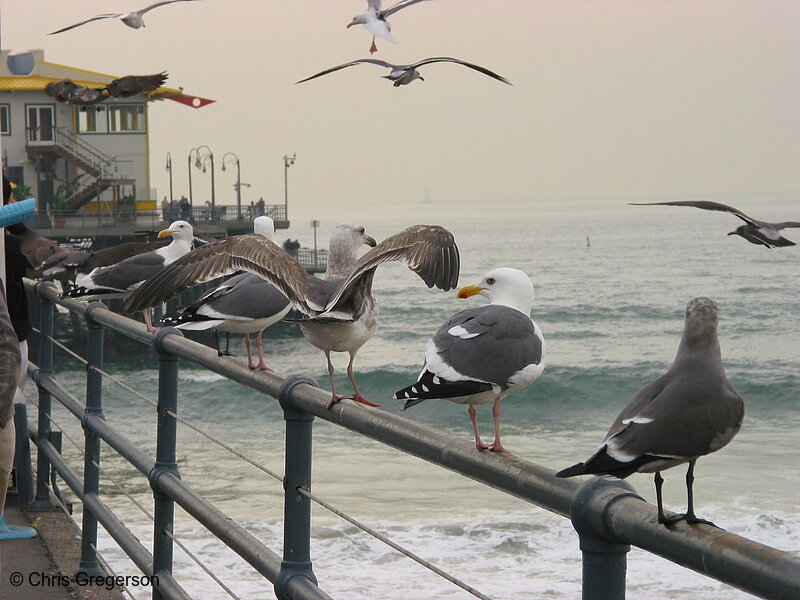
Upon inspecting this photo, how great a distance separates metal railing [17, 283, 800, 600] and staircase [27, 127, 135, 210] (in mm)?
45964

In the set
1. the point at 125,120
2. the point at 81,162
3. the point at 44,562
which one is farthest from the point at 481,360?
the point at 125,120

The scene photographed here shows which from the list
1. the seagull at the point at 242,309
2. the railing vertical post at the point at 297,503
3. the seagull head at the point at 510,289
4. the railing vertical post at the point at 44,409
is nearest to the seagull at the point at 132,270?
the railing vertical post at the point at 44,409

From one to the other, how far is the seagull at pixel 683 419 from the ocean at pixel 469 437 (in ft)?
26.5

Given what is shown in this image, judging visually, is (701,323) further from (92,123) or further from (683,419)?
(92,123)

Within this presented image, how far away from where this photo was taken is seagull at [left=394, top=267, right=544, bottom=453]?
2.62 metres

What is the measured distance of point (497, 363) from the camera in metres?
2.64

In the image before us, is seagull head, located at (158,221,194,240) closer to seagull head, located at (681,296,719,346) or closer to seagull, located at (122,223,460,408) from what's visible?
seagull, located at (122,223,460,408)

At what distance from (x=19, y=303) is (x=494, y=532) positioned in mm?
10498

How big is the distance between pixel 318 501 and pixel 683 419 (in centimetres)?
95

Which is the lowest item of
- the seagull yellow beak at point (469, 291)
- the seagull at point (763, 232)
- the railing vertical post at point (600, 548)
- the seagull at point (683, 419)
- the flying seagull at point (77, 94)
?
the railing vertical post at point (600, 548)

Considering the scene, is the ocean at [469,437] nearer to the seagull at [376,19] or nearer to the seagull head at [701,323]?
the seagull at [376,19]

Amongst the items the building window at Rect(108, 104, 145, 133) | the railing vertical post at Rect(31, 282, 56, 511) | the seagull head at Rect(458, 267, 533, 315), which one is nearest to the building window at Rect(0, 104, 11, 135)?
the building window at Rect(108, 104, 145, 133)

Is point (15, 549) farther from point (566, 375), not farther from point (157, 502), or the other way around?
point (566, 375)

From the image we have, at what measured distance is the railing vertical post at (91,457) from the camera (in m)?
4.56
